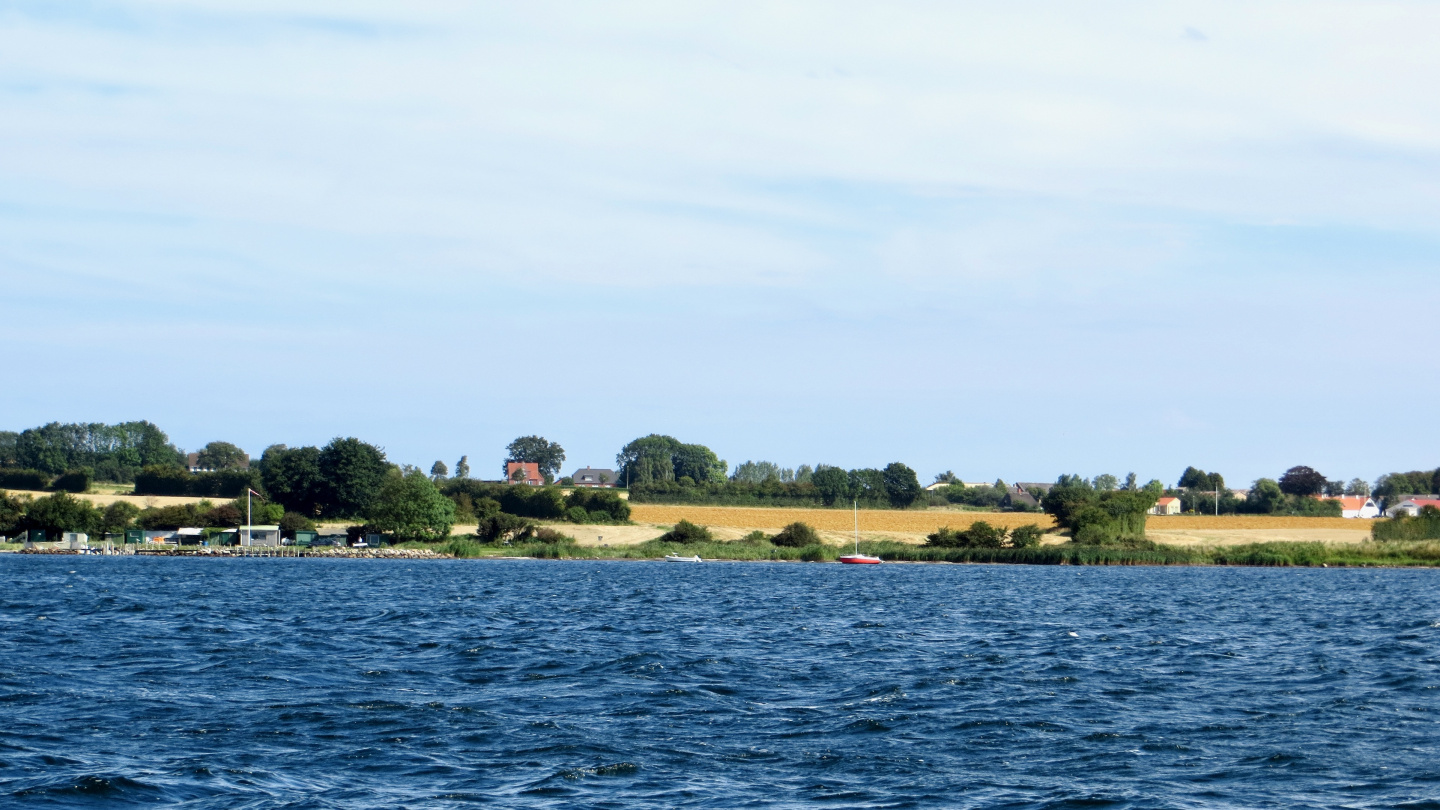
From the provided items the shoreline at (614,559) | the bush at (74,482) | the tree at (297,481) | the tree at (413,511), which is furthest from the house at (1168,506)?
the bush at (74,482)

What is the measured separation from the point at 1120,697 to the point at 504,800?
41.9ft

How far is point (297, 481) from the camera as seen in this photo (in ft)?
414

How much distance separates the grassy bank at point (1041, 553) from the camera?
98.2 m

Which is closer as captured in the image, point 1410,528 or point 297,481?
point 1410,528

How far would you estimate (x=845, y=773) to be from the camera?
52.9ft

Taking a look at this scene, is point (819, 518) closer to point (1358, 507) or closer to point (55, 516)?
point (55, 516)

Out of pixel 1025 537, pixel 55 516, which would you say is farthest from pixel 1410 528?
pixel 55 516

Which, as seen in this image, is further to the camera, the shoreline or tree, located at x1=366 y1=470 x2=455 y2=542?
tree, located at x1=366 y1=470 x2=455 y2=542

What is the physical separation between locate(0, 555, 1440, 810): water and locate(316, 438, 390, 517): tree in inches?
3182

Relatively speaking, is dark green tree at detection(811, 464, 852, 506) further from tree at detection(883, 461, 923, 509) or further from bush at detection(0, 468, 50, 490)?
bush at detection(0, 468, 50, 490)

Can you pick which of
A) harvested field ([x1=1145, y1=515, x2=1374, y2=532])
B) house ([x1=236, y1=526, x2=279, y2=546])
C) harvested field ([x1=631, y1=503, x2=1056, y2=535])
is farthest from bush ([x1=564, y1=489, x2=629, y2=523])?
harvested field ([x1=1145, y1=515, x2=1374, y2=532])

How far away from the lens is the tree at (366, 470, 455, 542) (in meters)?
112

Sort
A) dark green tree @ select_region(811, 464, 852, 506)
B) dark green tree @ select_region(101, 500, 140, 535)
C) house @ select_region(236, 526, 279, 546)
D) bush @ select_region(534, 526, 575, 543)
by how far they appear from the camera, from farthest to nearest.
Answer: dark green tree @ select_region(811, 464, 852, 506)
dark green tree @ select_region(101, 500, 140, 535)
house @ select_region(236, 526, 279, 546)
bush @ select_region(534, 526, 575, 543)

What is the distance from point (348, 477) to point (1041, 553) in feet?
215
